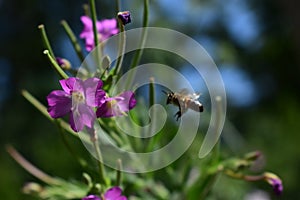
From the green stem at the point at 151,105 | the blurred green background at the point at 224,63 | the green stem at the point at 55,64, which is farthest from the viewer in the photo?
the blurred green background at the point at 224,63

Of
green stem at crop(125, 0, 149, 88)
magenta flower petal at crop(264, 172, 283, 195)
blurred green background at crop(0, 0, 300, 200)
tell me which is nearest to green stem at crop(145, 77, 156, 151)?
green stem at crop(125, 0, 149, 88)

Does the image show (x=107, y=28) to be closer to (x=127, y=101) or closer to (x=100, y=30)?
(x=100, y=30)

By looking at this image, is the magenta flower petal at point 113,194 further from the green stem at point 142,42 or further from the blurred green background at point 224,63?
the blurred green background at point 224,63

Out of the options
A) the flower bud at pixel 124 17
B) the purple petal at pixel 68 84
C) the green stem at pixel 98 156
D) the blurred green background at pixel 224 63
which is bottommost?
the blurred green background at pixel 224 63

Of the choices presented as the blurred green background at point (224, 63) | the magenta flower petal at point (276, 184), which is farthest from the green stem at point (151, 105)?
the blurred green background at point (224, 63)

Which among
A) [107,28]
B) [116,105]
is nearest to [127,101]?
[116,105]

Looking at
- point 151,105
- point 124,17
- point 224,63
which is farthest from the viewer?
point 224,63

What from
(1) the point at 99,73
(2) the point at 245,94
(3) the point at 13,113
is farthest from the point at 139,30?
(2) the point at 245,94
